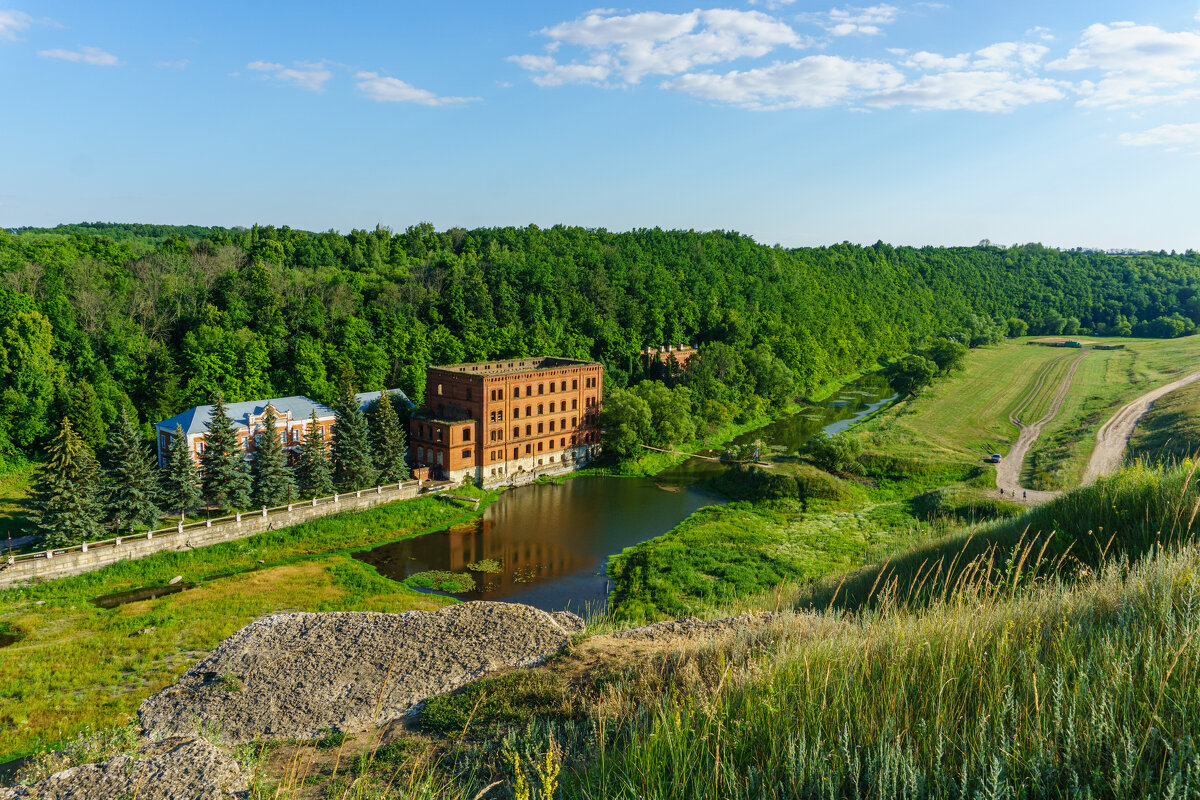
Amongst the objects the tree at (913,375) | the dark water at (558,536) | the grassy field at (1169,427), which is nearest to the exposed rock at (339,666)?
the dark water at (558,536)

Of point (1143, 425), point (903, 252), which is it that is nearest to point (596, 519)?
point (1143, 425)

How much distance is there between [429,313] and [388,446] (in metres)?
27.8

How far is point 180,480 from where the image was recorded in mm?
31000

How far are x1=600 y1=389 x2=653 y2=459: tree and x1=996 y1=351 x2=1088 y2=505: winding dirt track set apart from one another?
2140 cm

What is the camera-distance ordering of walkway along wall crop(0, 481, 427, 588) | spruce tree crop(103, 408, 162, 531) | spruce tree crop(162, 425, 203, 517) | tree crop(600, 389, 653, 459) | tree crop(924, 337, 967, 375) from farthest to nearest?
tree crop(924, 337, 967, 375) → tree crop(600, 389, 653, 459) → spruce tree crop(162, 425, 203, 517) → spruce tree crop(103, 408, 162, 531) → walkway along wall crop(0, 481, 427, 588)

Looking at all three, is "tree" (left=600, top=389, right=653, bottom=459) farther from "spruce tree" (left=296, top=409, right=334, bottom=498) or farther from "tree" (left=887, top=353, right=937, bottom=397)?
"tree" (left=887, top=353, right=937, bottom=397)

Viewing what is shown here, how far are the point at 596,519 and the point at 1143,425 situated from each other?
35.2m

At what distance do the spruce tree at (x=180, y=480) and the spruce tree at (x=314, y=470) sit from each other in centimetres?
504

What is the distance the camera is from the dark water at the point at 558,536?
2862 centimetres

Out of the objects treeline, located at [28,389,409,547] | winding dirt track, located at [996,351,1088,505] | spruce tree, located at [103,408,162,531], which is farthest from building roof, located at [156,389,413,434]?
winding dirt track, located at [996,351,1088,505]

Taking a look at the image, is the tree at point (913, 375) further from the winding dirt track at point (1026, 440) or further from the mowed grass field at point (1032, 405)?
the winding dirt track at point (1026, 440)

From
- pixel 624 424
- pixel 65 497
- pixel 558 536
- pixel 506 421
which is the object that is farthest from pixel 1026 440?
pixel 65 497

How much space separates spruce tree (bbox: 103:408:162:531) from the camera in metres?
28.9

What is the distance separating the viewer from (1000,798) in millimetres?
4035
